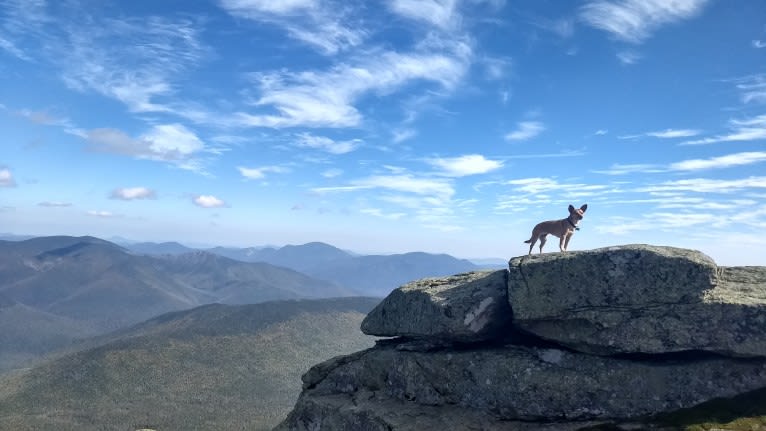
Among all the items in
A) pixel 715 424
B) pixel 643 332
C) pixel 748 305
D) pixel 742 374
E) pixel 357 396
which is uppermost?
pixel 748 305

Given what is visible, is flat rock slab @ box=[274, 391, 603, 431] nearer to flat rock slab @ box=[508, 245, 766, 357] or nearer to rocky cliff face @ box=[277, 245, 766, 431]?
rocky cliff face @ box=[277, 245, 766, 431]

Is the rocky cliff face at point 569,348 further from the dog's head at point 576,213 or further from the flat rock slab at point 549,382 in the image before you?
the dog's head at point 576,213

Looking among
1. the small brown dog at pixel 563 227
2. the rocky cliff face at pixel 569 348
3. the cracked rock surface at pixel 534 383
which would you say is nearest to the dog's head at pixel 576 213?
the small brown dog at pixel 563 227

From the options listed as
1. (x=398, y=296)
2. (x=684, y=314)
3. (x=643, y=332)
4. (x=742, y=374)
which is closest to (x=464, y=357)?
(x=398, y=296)

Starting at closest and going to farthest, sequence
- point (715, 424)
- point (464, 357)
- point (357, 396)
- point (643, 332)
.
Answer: point (715, 424)
point (643, 332)
point (464, 357)
point (357, 396)

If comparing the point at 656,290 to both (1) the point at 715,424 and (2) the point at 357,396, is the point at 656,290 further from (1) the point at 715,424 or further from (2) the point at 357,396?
(2) the point at 357,396

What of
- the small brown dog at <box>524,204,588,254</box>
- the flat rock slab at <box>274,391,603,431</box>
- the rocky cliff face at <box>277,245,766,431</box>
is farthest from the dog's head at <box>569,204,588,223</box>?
the flat rock slab at <box>274,391,603,431</box>
